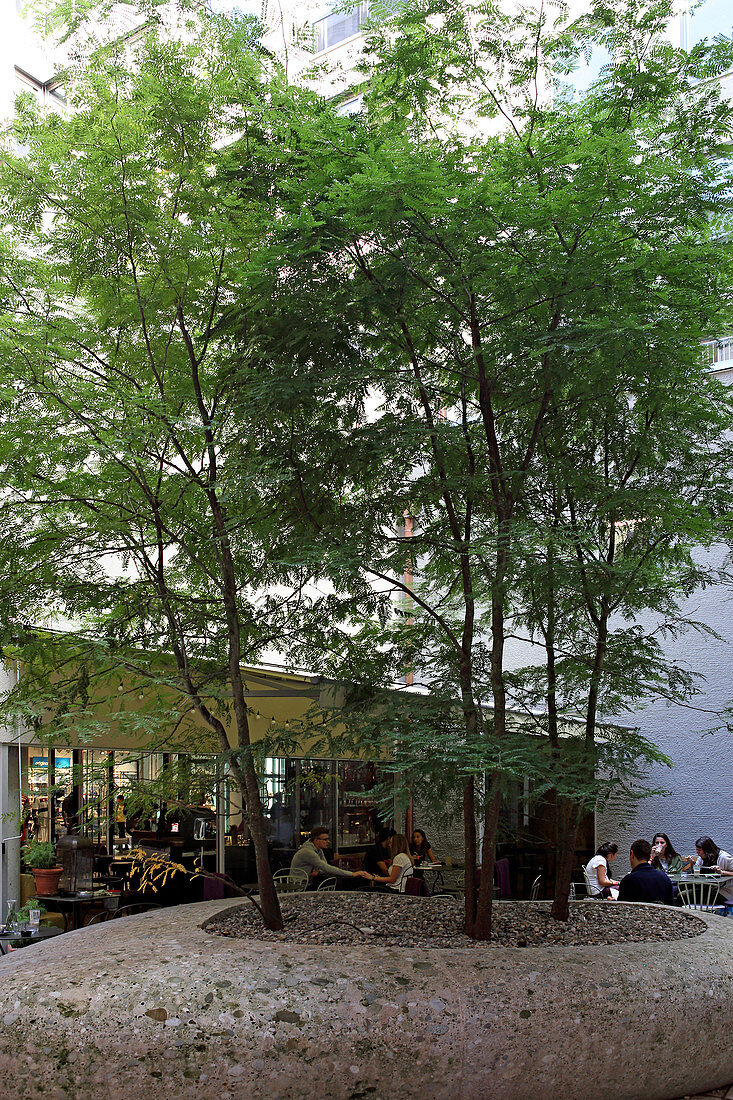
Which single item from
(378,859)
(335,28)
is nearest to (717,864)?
(378,859)

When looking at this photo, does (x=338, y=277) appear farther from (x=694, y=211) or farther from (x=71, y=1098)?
(x=71, y=1098)

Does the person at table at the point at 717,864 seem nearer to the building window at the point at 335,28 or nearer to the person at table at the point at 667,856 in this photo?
the person at table at the point at 667,856

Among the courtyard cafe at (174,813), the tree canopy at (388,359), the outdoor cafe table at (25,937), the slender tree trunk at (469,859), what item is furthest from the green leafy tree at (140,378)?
the outdoor cafe table at (25,937)

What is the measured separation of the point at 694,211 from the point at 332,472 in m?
2.89

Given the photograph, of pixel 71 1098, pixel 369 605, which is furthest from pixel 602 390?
pixel 71 1098

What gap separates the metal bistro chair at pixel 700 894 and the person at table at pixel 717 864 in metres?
0.13

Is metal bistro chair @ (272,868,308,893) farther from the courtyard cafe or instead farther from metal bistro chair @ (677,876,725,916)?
metal bistro chair @ (677,876,725,916)

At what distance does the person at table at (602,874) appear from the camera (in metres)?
10.6

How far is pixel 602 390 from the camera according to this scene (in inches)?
240

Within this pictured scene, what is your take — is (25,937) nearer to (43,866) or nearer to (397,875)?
(43,866)

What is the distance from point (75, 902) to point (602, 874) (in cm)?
586

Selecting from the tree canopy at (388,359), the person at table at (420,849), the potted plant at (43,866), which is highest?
the tree canopy at (388,359)

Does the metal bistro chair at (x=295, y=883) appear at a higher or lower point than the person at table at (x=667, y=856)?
higher

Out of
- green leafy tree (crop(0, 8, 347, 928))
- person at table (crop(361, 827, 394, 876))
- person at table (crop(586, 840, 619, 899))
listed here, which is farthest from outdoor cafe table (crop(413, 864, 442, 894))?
green leafy tree (crop(0, 8, 347, 928))
